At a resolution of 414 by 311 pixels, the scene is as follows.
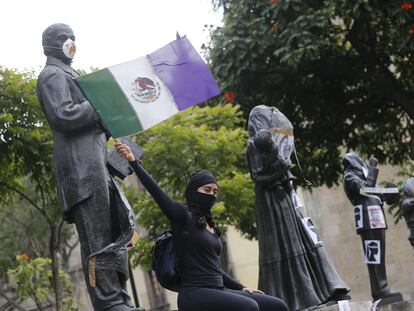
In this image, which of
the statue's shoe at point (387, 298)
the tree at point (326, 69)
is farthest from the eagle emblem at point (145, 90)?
the tree at point (326, 69)

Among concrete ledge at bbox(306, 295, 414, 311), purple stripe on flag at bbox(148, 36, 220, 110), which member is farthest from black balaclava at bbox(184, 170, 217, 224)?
concrete ledge at bbox(306, 295, 414, 311)

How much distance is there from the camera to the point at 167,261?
7.05 meters

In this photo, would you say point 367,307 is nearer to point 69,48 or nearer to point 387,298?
point 387,298

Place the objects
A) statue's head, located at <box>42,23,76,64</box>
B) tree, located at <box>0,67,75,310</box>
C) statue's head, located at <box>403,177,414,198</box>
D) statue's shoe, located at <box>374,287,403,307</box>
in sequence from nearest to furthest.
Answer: statue's head, located at <box>42,23,76,64</box> → statue's shoe, located at <box>374,287,403,307</box> → statue's head, located at <box>403,177,414,198</box> → tree, located at <box>0,67,75,310</box>

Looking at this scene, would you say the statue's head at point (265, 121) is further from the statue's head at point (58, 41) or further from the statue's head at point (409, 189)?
the statue's head at point (409, 189)

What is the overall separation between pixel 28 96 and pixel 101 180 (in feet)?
35.5

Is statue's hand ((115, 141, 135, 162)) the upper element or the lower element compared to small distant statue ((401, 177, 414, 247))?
upper

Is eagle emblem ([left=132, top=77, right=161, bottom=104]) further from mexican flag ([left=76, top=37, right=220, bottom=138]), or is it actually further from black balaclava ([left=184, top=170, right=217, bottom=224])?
black balaclava ([left=184, top=170, right=217, bottom=224])

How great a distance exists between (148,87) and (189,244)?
148cm

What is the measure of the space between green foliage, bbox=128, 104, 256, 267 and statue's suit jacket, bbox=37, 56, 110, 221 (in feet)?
44.7

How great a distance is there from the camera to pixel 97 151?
7.44 m

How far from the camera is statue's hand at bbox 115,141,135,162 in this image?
7114 millimetres

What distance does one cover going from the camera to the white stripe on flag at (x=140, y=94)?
7.66m

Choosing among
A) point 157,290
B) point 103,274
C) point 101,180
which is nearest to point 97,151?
point 101,180
